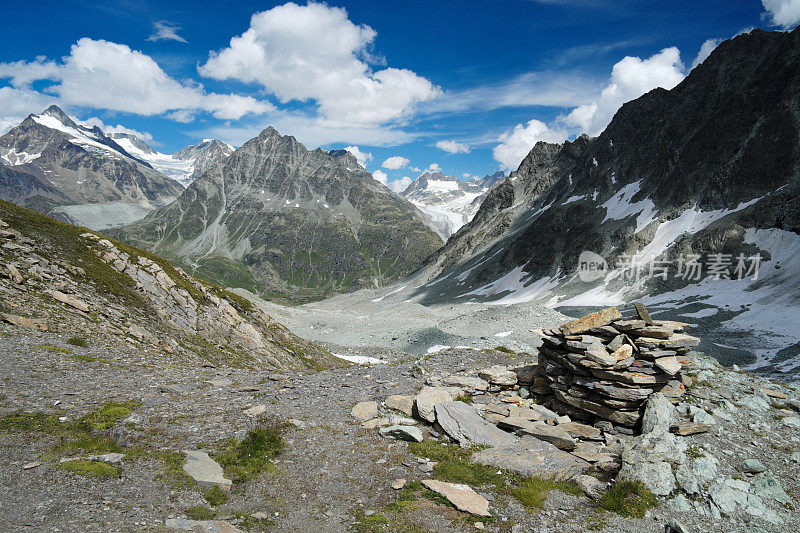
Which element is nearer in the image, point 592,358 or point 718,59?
point 592,358

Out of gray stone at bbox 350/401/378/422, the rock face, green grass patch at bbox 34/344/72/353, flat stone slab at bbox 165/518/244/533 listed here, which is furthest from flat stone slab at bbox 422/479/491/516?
green grass patch at bbox 34/344/72/353

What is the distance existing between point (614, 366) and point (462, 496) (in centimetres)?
834

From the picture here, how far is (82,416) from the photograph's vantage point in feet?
40.7

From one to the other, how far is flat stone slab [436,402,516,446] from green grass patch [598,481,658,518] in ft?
11.2

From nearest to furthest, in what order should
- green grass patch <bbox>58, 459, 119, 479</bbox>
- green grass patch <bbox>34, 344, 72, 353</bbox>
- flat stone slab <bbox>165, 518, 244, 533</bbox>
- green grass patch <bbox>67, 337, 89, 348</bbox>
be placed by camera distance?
flat stone slab <bbox>165, 518, 244, 533</bbox>
green grass patch <bbox>58, 459, 119, 479</bbox>
green grass patch <bbox>34, 344, 72, 353</bbox>
green grass patch <bbox>67, 337, 89, 348</bbox>

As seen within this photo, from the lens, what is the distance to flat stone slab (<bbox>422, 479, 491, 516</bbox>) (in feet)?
32.2

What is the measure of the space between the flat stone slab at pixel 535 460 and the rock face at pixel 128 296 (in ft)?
59.8

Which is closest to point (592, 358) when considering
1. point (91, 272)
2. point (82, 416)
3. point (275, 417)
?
point (275, 417)

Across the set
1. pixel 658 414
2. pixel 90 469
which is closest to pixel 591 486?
pixel 658 414

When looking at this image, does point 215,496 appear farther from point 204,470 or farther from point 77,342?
point 77,342

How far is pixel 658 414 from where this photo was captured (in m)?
13.9

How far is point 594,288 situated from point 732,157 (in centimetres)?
4297

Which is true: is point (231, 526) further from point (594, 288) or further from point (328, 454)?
point (594, 288)

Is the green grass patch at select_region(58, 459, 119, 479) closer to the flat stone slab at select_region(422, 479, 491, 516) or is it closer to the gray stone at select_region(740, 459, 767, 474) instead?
the flat stone slab at select_region(422, 479, 491, 516)
